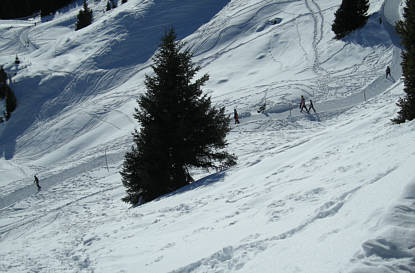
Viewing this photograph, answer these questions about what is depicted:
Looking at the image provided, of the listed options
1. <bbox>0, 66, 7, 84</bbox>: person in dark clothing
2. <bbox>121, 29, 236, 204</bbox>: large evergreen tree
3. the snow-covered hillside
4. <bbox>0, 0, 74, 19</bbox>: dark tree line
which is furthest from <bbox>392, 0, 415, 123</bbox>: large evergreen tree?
<bbox>0, 0, 74, 19</bbox>: dark tree line

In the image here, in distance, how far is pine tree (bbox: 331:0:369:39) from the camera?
39.7m

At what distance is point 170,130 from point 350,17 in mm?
35368

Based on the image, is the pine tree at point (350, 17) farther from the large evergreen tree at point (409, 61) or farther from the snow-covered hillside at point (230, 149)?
the large evergreen tree at point (409, 61)

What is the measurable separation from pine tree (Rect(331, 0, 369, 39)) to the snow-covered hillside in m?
1.27

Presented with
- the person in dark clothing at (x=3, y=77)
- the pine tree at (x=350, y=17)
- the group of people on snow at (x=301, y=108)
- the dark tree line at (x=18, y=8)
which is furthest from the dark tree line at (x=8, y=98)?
the dark tree line at (x=18, y=8)

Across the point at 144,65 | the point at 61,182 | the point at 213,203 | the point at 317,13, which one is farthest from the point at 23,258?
the point at 317,13

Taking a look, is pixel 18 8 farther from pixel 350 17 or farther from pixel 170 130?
pixel 170 130

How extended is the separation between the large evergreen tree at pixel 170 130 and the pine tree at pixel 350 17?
3122 centimetres

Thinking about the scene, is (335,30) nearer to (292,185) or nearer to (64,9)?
(292,185)

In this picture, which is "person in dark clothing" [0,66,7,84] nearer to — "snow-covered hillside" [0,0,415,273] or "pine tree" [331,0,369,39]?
"snow-covered hillside" [0,0,415,273]

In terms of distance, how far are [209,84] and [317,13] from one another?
75.2ft

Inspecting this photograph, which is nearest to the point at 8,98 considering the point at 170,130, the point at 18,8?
the point at 170,130

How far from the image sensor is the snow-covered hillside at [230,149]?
5.02m

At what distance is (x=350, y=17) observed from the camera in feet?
137
